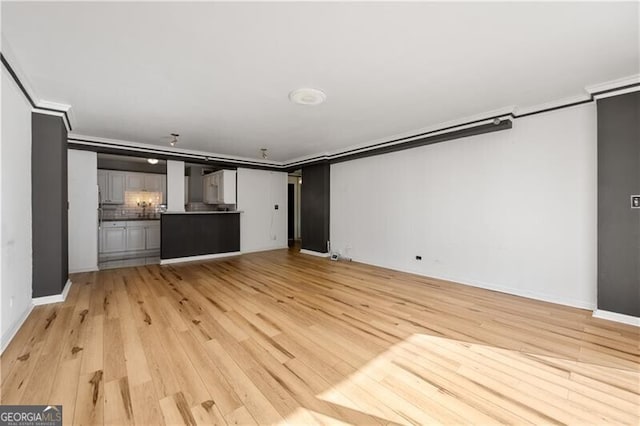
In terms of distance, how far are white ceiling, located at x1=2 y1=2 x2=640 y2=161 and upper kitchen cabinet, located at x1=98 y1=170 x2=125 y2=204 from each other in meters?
3.78

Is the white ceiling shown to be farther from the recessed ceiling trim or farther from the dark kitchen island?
the dark kitchen island

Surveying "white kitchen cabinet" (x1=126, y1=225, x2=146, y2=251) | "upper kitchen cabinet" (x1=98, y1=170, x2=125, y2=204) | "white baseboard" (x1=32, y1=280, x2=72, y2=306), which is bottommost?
"white baseboard" (x1=32, y1=280, x2=72, y2=306)

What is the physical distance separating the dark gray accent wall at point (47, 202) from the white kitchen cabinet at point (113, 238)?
3.61 metres

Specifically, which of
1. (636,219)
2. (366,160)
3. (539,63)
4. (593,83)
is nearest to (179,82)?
(539,63)

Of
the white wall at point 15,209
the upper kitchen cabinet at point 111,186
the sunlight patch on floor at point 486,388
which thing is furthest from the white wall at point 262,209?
the sunlight patch on floor at point 486,388

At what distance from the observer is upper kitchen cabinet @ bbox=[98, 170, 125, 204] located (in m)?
6.71

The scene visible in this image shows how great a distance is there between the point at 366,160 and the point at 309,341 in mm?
4255

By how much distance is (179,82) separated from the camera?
2695mm

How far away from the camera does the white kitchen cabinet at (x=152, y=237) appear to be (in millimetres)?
6991

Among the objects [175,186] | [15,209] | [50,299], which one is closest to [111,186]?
[175,186]

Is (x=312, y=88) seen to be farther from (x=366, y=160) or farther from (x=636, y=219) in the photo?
(x=636, y=219)

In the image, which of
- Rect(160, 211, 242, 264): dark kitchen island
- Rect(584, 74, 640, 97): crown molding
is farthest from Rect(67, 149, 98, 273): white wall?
Rect(584, 74, 640, 97): crown molding

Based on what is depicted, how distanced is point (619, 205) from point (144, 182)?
31.2ft

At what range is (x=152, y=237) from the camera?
277 inches
